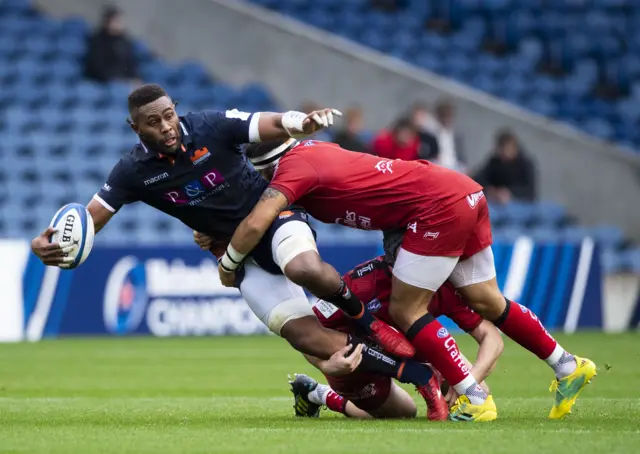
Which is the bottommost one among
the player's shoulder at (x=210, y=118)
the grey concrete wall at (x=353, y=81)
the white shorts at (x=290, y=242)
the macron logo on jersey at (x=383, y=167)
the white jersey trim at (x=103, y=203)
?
the grey concrete wall at (x=353, y=81)

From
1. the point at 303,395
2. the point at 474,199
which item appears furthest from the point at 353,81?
the point at 474,199

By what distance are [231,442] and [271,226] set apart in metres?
1.72

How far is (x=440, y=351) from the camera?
23.8 feet

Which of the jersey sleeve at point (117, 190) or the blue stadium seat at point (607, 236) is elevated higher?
the jersey sleeve at point (117, 190)

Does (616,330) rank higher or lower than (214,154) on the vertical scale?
lower

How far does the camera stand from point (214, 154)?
7574 mm

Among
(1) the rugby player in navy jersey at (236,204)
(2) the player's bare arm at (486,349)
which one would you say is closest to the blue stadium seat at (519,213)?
(2) the player's bare arm at (486,349)

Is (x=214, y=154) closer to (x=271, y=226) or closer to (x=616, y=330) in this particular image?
(x=271, y=226)

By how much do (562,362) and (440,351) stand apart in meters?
0.87

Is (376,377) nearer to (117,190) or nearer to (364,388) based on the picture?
(364,388)

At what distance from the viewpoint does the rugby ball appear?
7.41 metres

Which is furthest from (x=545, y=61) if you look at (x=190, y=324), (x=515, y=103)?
(x=190, y=324)

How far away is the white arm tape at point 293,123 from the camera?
7.19 meters

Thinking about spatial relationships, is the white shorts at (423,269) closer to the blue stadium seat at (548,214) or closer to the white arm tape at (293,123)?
the white arm tape at (293,123)
